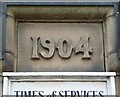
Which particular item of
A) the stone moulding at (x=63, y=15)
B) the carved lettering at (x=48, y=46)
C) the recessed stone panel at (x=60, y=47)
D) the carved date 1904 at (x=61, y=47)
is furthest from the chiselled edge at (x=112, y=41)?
the carved lettering at (x=48, y=46)

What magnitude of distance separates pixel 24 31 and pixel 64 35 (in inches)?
18.7

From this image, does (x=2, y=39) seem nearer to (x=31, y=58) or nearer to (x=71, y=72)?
(x=31, y=58)

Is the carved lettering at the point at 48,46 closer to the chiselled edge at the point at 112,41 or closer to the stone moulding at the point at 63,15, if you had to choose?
the stone moulding at the point at 63,15

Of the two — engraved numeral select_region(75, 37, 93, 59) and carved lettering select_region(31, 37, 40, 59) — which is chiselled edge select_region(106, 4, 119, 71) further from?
carved lettering select_region(31, 37, 40, 59)

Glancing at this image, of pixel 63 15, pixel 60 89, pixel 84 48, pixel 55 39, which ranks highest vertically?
pixel 63 15

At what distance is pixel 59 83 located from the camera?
5.69 m

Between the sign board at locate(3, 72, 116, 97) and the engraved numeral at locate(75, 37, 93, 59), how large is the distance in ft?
0.90

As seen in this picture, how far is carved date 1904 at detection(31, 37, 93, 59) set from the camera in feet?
19.3

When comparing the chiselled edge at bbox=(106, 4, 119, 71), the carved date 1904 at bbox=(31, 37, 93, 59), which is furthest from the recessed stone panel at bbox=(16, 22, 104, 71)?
the chiselled edge at bbox=(106, 4, 119, 71)

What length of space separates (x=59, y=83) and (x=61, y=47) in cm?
46

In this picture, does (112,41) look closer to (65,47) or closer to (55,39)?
(65,47)

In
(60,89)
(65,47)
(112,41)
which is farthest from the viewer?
(65,47)

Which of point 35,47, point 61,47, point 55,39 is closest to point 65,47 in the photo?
point 61,47

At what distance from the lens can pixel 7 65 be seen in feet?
18.8
